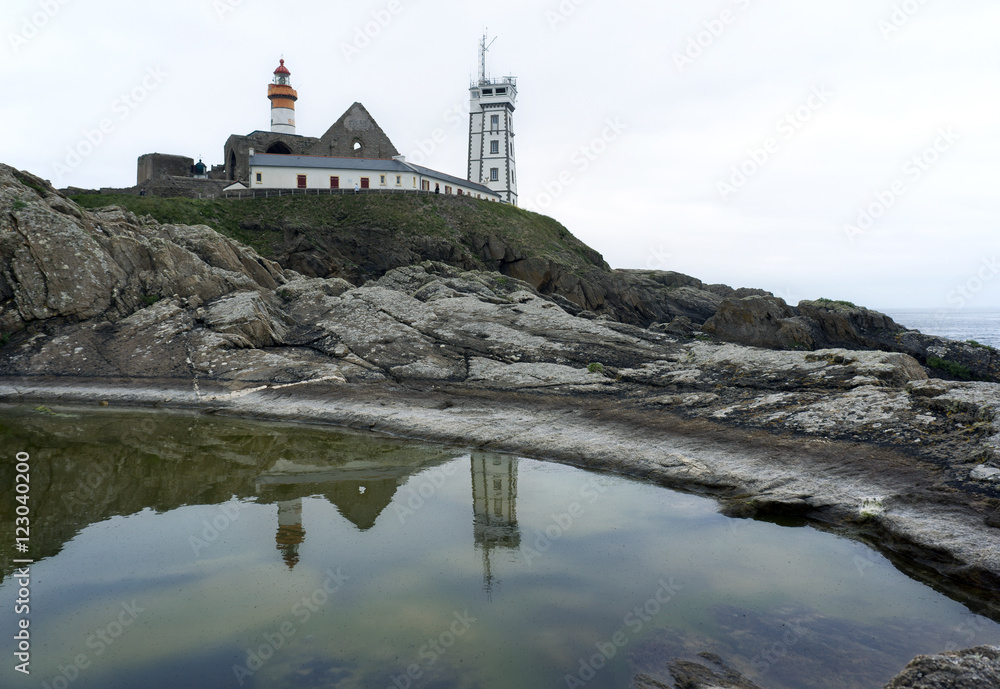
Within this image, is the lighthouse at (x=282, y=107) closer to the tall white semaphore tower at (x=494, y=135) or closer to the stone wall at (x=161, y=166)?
the stone wall at (x=161, y=166)

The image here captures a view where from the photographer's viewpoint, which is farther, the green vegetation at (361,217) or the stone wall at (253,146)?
the stone wall at (253,146)

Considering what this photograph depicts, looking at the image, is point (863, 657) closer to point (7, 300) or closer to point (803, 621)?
point (803, 621)

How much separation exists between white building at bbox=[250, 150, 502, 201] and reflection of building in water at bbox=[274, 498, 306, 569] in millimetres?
56883

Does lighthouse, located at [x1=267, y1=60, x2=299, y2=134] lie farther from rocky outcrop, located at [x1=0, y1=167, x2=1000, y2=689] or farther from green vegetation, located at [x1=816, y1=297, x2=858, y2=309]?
green vegetation, located at [x1=816, y1=297, x2=858, y2=309]

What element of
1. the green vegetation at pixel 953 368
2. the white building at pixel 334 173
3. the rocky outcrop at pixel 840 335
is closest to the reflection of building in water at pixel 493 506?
the rocky outcrop at pixel 840 335

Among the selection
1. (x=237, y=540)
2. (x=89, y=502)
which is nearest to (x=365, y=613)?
(x=237, y=540)

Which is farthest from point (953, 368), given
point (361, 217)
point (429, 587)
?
point (361, 217)

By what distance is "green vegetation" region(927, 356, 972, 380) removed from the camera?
29.3 metres

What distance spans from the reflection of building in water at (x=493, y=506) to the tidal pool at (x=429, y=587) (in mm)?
65

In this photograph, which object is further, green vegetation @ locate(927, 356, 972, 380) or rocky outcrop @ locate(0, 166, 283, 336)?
green vegetation @ locate(927, 356, 972, 380)

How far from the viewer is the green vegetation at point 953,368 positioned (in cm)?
2930

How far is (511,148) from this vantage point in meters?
90.6

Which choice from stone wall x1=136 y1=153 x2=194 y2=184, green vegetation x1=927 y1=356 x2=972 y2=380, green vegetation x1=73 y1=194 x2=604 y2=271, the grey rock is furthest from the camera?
stone wall x1=136 y1=153 x2=194 y2=184

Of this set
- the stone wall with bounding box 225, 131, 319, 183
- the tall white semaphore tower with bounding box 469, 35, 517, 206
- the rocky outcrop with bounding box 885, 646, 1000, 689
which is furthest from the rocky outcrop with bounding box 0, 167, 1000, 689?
the tall white semaphore tower with bounding box 469, 35, 517, 206
